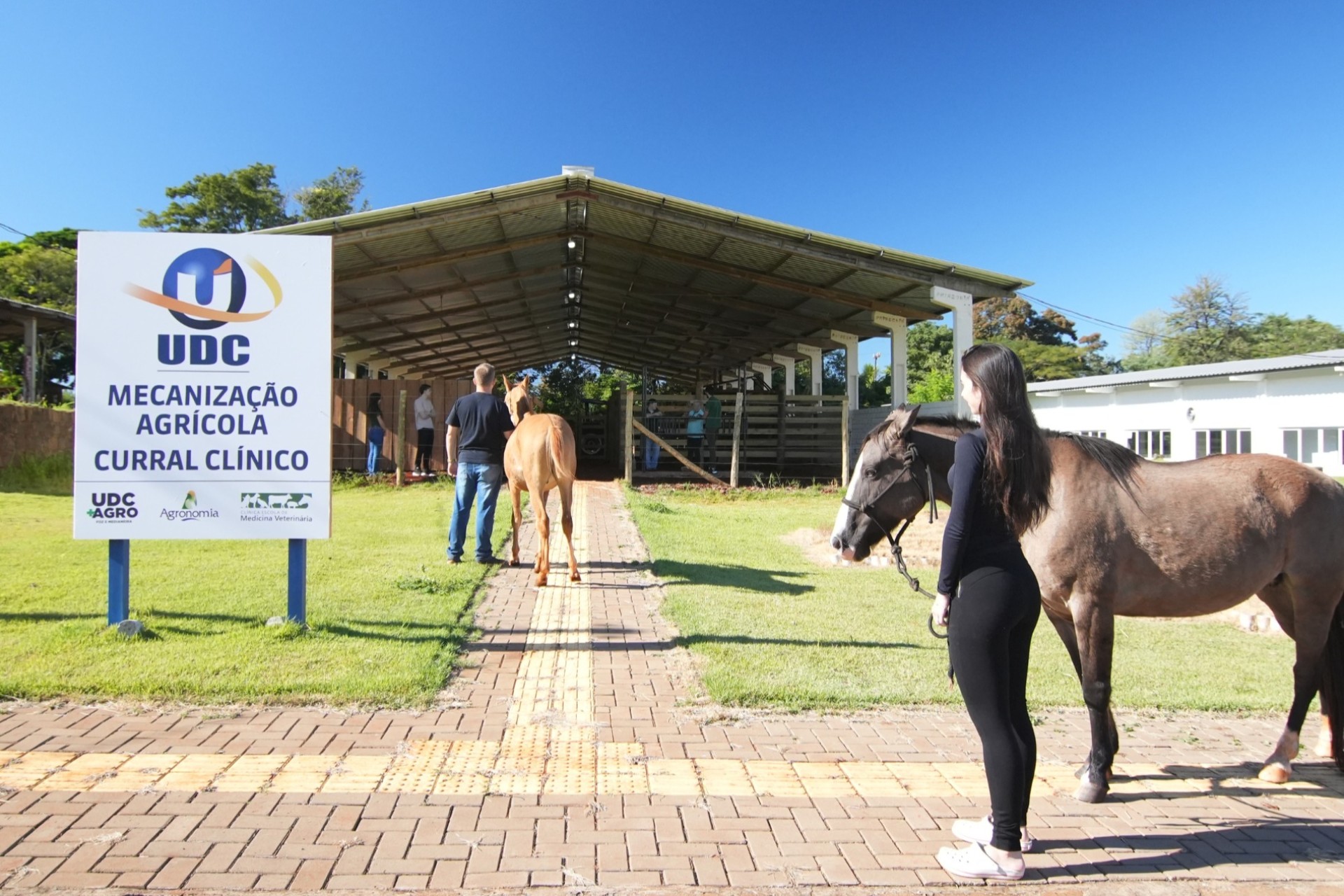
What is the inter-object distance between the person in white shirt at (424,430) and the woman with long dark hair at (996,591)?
644 inches

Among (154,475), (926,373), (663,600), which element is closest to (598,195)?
(663,600)

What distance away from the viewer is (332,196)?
45.8m

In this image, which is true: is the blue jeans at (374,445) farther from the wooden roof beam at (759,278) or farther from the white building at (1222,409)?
→ the white building at (1222,409)

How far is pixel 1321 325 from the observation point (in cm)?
5038

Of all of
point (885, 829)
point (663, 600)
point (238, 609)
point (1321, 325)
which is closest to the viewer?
point (885, 829)

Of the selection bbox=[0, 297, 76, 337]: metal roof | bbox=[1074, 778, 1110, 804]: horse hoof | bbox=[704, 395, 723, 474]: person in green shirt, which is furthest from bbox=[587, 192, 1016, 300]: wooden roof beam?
bbox=[0, 297, 76, 337]: metal roof

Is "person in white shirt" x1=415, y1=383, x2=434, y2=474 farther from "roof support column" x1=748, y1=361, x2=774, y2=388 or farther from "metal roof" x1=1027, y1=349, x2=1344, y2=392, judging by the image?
"metal roof" x1=1027, y1=349, x2=1344, y2=392

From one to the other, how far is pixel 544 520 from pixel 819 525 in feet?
19.0

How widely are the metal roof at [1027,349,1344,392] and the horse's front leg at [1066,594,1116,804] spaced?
68.5 feet

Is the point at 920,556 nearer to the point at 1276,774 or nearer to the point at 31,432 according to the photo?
the point at 1276,774

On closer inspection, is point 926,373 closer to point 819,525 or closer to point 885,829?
point 819,525

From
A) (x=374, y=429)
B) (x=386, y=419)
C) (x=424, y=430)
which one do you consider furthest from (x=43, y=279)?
(x=424, y=430)

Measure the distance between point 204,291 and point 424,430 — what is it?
41.5 feet

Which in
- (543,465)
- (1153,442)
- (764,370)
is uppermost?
(764,370)
